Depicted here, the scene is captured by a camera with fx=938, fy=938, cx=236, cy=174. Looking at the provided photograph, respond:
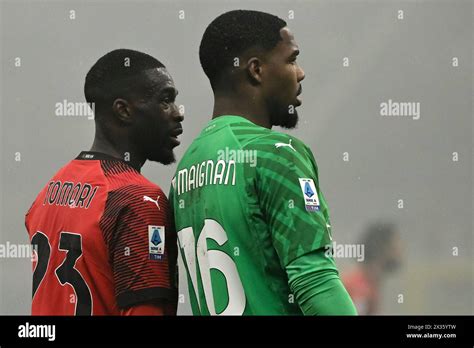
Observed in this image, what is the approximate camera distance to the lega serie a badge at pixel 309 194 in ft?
12.7

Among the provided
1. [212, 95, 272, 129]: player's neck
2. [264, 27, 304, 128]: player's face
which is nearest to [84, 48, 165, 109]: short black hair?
[212, 95, 272, 129]: player's neck

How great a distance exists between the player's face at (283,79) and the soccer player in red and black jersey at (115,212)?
0.73 meters

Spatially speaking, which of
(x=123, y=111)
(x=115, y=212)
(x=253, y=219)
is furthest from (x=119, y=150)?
(x=253, y=219)

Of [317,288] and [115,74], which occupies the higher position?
[115,74]

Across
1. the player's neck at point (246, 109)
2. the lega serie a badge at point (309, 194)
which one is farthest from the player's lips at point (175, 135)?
the lega serie a badge at point (309, 194)

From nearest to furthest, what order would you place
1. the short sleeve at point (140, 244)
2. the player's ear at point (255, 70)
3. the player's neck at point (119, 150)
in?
the player's ear at point (255, 70), the short sleeve at point (140, 244), the player's neck at point (119, 150)

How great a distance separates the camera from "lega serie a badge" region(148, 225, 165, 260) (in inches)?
172

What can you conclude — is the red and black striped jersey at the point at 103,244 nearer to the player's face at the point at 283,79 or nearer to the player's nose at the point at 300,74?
the player's face at the point at 283,79

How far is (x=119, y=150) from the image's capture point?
4816mm

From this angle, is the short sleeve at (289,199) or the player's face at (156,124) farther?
the player's face at (156,124)

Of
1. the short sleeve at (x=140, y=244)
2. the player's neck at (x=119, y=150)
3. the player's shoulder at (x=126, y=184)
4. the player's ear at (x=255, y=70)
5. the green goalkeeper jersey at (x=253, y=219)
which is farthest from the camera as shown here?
the player's neck at (x=119, y=150)

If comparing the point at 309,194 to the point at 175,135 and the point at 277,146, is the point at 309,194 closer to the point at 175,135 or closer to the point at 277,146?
the point at 277,146

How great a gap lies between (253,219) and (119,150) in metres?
1.15

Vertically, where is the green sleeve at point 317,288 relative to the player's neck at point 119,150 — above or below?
below
